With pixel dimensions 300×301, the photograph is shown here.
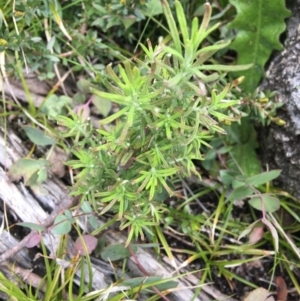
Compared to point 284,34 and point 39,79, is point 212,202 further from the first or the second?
point 39,79

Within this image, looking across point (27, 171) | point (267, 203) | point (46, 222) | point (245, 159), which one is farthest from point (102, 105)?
point (267, 203)

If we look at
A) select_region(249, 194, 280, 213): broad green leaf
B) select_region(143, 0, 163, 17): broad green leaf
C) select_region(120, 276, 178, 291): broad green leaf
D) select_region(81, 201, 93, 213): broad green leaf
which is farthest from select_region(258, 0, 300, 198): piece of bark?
select_region(81, 201, 93, 213): broad green leaf

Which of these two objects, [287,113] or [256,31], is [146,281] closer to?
[287,113]

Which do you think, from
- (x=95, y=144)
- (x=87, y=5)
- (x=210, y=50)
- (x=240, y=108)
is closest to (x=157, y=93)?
(x=210, y=50)

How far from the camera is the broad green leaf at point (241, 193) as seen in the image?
6.11ft

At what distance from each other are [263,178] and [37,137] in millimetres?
929

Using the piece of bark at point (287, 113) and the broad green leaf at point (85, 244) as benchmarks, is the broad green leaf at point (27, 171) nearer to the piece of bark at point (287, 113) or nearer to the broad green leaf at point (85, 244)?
the broad green leaf at point (85, 244)

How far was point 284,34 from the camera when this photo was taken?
2.03 metres

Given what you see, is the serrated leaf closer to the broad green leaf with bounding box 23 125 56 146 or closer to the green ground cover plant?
the green ground cover plant

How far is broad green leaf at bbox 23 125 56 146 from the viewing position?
193 centimetres

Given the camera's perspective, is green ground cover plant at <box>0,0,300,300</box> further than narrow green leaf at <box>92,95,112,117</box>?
No

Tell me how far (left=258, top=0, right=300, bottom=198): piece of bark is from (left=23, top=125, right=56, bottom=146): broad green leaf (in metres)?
0.92

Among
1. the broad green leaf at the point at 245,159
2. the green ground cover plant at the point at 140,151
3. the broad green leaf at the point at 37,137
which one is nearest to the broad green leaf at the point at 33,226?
the green ground cover plant at the point at 140,151

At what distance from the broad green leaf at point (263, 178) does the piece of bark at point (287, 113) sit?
0.37 feet
